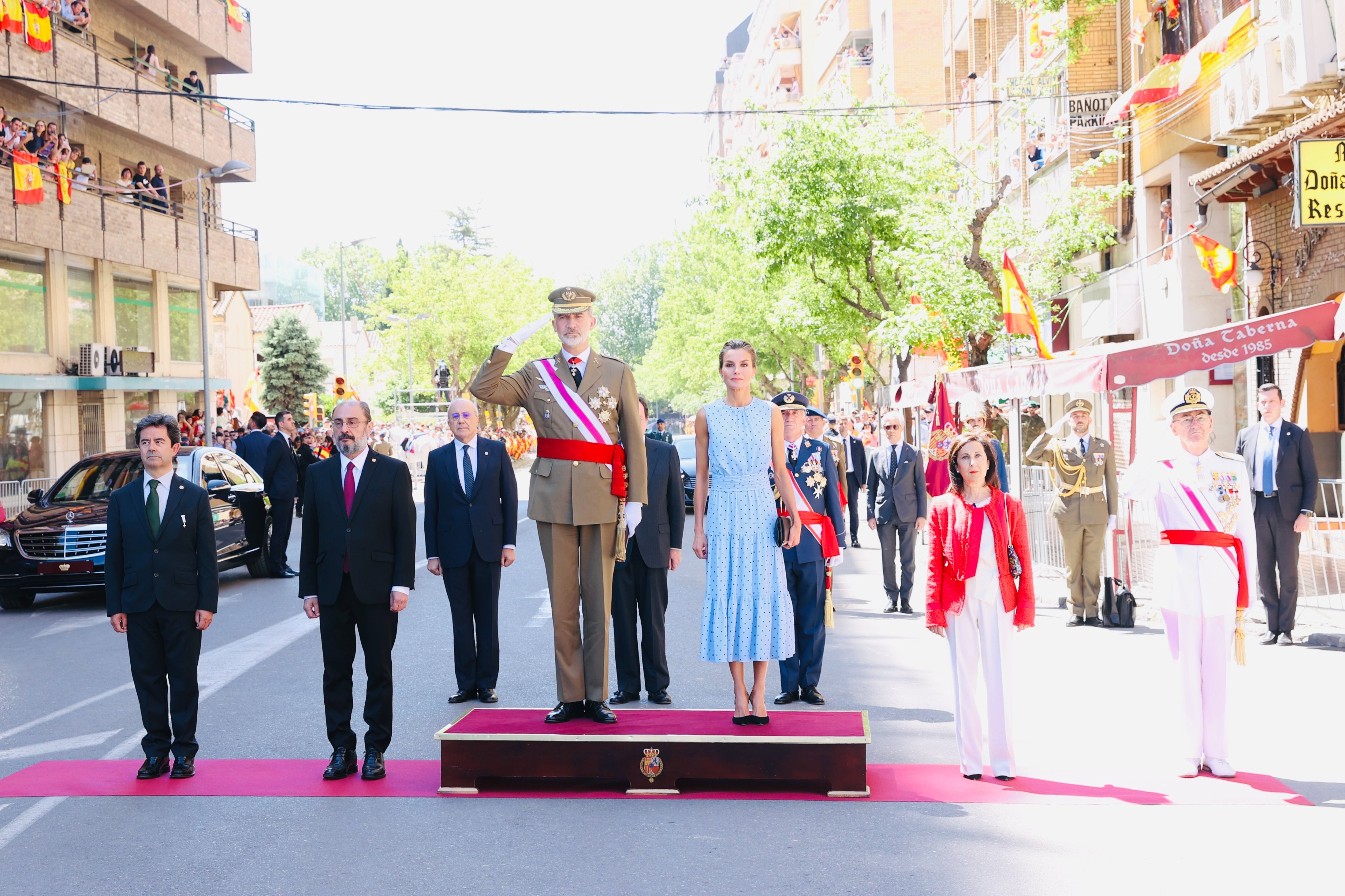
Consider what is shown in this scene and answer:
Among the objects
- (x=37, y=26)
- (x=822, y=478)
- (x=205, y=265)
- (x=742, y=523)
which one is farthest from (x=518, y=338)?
(x=205, y=265)

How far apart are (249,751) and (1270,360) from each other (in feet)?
53.0

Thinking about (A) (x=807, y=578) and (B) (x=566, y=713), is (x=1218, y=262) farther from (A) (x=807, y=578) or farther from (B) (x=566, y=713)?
(B) (x=566, y=713)

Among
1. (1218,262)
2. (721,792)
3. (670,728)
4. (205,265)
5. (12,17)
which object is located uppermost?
(12,17)

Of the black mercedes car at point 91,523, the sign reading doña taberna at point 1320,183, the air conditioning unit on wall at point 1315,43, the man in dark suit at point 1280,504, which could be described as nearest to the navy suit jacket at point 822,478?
the man in dark suit at point 1280,504

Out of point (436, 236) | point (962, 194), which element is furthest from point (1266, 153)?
point (436, 236)

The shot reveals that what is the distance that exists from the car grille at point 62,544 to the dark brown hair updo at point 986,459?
982 centimetres

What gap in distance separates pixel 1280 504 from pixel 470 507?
6.32 m

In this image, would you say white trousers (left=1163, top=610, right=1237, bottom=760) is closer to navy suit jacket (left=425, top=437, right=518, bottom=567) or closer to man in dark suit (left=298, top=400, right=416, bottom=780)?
man in dark suit (left=298, top=400, right=416, bottom=780)

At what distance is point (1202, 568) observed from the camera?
6.52 metres

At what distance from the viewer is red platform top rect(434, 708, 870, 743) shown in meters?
6.12

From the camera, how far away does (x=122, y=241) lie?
105 ft

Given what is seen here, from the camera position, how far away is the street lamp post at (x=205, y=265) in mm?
30969

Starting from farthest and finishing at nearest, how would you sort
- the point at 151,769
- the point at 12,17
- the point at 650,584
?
the point at 12,17 < the point at 650,584 < the point at 151,769

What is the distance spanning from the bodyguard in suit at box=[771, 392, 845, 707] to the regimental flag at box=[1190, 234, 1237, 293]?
45.0ft
